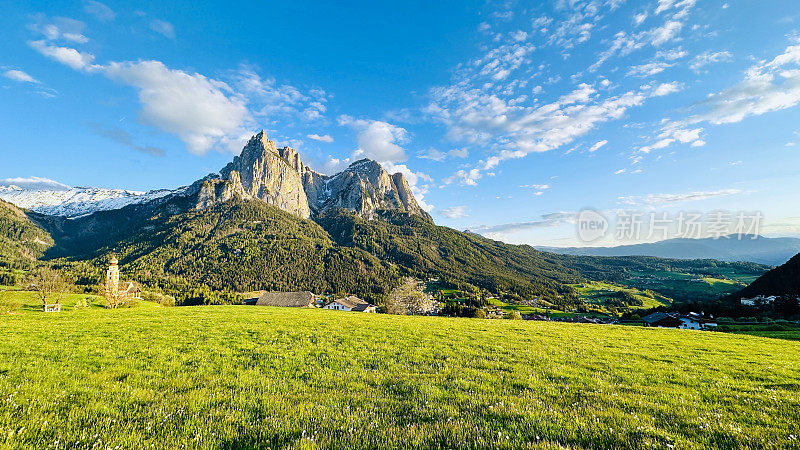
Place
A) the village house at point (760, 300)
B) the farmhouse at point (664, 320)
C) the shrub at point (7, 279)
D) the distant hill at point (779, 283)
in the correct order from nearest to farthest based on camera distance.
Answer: the farmhouse at point (664, 320) → the village house at point (760, 300) → the distant hill at point (779, 283) → the shrub at point (7, 279)

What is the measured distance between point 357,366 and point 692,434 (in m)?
10.3

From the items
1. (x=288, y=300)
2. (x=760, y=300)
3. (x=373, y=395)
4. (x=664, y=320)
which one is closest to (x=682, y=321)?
(x=664, y=320)

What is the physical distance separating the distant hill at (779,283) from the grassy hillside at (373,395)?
434ft

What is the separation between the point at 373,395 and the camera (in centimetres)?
875

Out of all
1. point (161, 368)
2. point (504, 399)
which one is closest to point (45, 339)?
point (161, 368)

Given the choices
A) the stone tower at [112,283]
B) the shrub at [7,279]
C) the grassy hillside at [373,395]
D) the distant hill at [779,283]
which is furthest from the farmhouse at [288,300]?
the shrub at [7,279]

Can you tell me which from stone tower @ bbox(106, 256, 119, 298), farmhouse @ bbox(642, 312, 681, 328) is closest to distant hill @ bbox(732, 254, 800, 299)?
farmhouse @ bbox(642, 312, 681, 328)

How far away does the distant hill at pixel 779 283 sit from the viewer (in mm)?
95756

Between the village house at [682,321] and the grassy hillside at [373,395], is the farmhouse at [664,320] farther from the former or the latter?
the grassy hillside at [373,395]

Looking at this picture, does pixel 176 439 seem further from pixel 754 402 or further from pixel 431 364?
pixel 754 402

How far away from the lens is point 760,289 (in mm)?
106750

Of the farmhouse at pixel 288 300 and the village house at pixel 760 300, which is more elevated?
the village house at pixel 760 300

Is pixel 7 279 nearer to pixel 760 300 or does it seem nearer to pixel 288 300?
pixel 288 300

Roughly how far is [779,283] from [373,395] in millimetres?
165396
